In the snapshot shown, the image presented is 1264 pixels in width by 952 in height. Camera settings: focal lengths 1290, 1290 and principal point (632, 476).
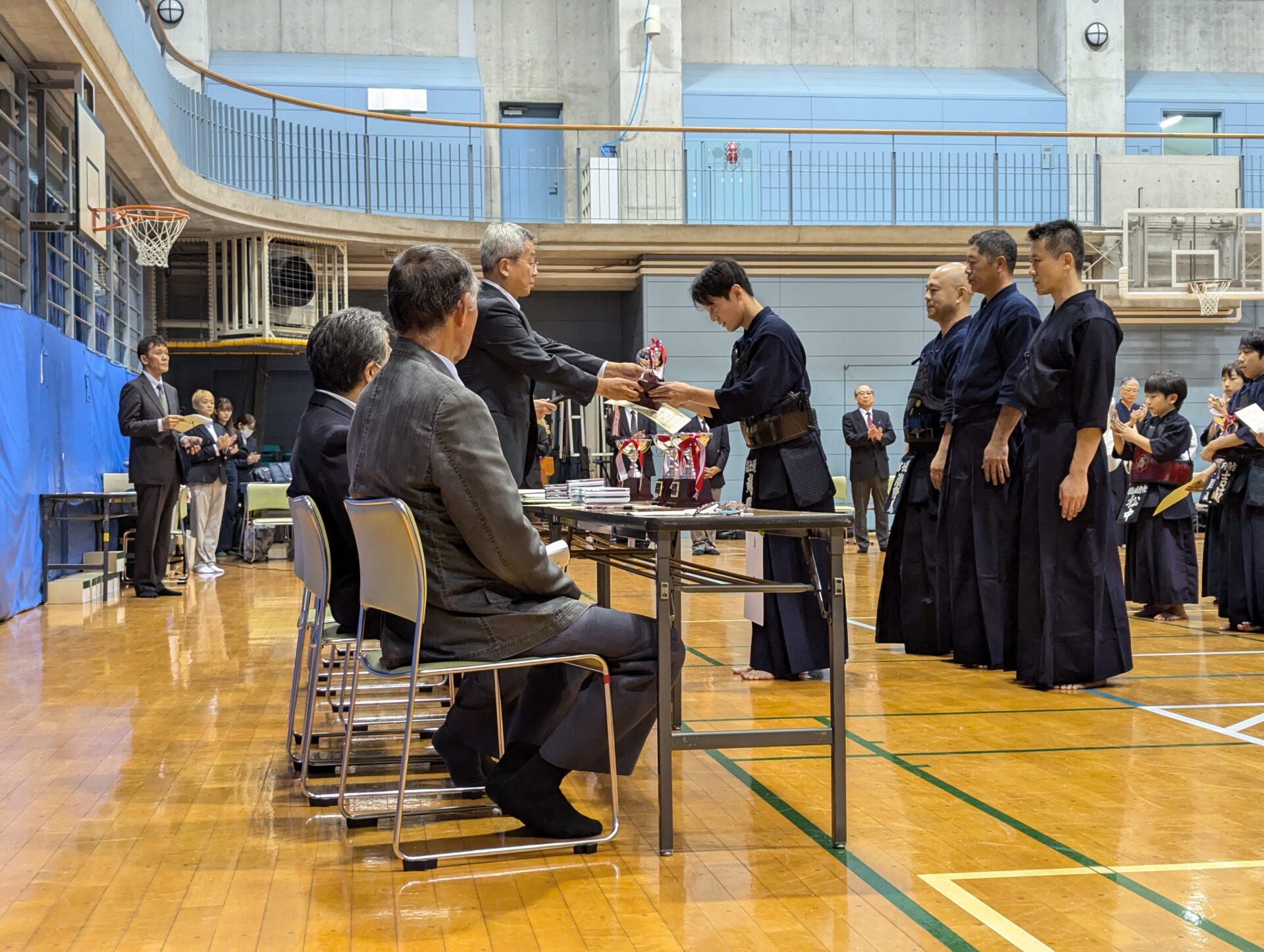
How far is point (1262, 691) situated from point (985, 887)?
274 cm

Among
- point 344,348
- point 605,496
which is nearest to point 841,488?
point 605,496

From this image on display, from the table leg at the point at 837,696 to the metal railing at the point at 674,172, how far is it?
10766 mm

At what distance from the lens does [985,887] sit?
244cm

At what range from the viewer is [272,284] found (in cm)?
1289

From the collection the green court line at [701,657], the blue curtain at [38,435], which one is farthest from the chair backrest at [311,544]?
the blue curtain at [38,435]

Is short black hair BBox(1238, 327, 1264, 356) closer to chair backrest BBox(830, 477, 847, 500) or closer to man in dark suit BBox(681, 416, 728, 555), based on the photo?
man in dark suit BBox(681, 416, 728, 555)

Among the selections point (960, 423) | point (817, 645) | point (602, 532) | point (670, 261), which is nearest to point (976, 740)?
point (817, 645)

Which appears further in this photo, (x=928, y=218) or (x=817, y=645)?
(x=928, y=218)

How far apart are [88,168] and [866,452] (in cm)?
748

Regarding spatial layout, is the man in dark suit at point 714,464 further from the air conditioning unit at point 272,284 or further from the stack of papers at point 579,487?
the stack of papers at point 579,487

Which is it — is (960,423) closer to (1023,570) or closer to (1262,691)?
(1023,570)

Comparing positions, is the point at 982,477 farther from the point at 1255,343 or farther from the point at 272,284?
the point at 272,284

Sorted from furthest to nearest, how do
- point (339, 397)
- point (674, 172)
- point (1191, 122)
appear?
1. point (1191, 122)
2. point (674, 172)
3. point (339, 397)

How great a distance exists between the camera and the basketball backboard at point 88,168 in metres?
7.90
